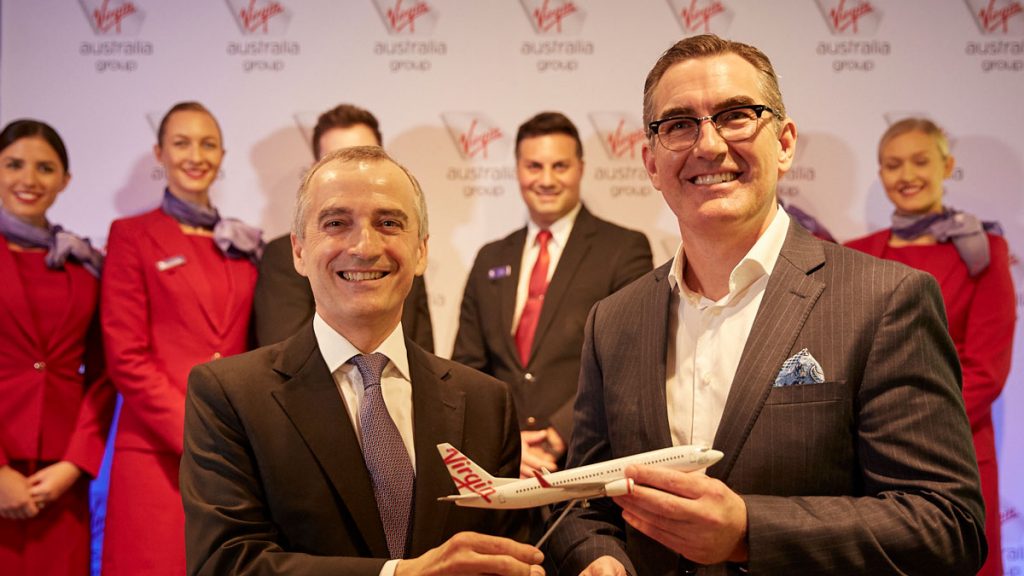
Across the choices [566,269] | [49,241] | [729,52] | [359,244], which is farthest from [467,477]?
[49,241]

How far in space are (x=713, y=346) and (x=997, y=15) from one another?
13.4 ft

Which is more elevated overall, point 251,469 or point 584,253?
point 584,253

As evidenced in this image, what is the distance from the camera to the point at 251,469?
7.51 ft

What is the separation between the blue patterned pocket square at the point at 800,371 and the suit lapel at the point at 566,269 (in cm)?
226

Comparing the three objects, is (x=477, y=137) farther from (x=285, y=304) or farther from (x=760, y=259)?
(x=760, y=259)

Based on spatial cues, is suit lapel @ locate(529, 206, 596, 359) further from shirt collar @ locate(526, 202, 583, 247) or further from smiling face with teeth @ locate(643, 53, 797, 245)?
smiling face with teeth @ locate(643, 53, 797, 245)

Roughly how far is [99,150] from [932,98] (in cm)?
472

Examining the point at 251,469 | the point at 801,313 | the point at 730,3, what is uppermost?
the point at 730,3

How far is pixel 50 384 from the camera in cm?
431

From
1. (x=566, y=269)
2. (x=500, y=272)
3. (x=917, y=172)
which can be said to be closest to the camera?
(x=566, y=269)

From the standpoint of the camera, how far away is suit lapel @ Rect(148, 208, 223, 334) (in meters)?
4.38

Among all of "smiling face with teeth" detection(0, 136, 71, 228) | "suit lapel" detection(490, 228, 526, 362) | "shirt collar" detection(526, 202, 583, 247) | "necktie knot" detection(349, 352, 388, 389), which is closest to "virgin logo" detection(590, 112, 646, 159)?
"shirt collar" detection(526, 202, 583, 247)

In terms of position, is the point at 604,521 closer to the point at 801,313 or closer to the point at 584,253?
the point at 801,313

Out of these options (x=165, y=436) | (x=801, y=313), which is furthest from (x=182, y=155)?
(x=801, y=313)
